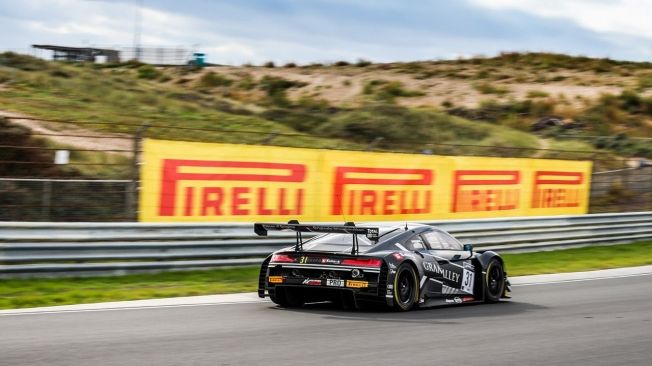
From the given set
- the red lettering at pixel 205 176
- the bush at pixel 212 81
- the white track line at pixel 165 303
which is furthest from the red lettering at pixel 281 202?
the bush at pixel 212 81

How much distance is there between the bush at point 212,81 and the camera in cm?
5790

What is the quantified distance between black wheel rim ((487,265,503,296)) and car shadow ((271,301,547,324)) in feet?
→ 1.29

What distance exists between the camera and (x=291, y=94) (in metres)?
56.1

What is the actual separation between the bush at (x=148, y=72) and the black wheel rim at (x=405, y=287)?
4569 cm

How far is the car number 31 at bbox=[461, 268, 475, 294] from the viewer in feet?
44.3

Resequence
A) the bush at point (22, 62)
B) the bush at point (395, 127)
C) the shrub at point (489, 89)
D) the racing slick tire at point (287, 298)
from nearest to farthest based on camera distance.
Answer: the racing slick tire at point (287, 298)
the bush at point (395, 127)
the bush at point (22, 62)
the shrub at point (489, 89)

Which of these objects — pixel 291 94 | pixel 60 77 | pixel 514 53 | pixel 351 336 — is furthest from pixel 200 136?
pixel 514 53

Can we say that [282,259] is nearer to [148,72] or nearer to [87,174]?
[87,174]

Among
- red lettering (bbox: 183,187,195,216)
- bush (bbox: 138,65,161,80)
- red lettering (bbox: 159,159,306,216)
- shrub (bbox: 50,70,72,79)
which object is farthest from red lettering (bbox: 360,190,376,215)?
bush (bbox: 138,65,161,80)

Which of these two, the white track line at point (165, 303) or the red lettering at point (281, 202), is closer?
the white track line at point (165, 303)

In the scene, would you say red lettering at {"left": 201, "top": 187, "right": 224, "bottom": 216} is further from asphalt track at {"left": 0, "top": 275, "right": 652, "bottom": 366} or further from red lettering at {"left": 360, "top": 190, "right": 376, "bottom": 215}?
asphalt track at {"left": 0, "top": 275, "right": 652, "bottom": 366}

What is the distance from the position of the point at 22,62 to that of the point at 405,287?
30462 mm

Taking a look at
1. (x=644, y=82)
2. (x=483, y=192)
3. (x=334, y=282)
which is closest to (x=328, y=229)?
(x=334, y=282)

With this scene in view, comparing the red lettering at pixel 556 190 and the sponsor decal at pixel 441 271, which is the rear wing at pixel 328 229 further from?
the red lettering at pixel 556 190
